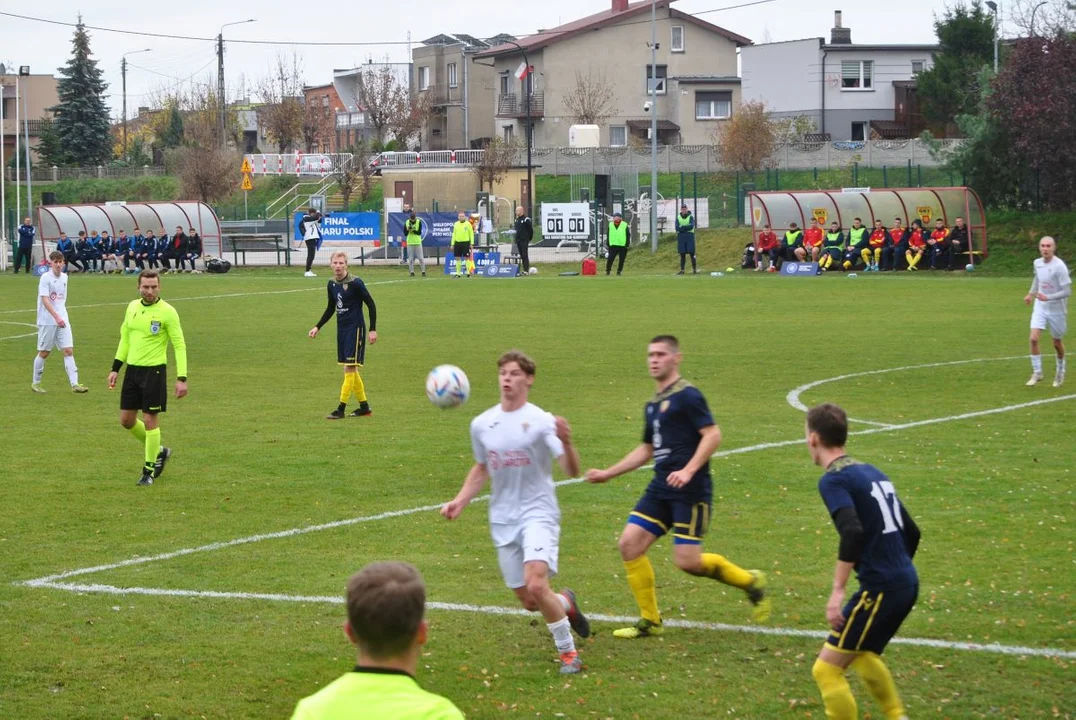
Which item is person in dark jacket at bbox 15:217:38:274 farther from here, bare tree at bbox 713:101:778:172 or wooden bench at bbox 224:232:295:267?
bare tree at bbox 713:101:778:172

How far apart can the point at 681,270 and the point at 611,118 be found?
5394cm

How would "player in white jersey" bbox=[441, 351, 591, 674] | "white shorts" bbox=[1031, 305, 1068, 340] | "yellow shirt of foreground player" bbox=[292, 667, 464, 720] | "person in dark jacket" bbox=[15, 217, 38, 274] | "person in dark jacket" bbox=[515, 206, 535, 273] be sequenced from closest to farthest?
"yellow shirt of foreground player" bbox=[292, 667, 464, 720] → "player in white jersey" bbox=[441, 351, 591, 674] → "white shorts" bbox=[1031, 305, 1068, 340] → "person in dark jacket" bbox=[515, 206, 535, 273] → "person in dark jacket" bbox=[15, 217, 38, 274]

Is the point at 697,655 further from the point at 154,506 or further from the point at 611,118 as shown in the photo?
the point at 611,118

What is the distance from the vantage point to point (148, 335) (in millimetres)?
A: 13055

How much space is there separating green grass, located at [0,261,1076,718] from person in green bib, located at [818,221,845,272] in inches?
720

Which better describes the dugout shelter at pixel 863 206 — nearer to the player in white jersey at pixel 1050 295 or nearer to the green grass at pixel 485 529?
the green grass at pixel 485 529

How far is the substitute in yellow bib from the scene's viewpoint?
3387 mm

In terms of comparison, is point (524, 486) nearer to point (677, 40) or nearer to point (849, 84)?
point (849, 84)

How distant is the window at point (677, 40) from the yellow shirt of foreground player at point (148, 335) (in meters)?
87.5

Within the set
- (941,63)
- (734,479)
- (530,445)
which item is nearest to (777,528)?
(734,479)

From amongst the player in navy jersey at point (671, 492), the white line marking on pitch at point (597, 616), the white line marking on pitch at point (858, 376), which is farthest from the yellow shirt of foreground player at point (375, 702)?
the white line marking on pitch at point (858, 376)

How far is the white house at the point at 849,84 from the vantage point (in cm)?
9119

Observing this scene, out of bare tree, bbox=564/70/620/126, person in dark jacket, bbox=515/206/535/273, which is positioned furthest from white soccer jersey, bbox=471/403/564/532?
bare tree, bbox=564/70/620/126

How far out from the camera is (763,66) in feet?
309
